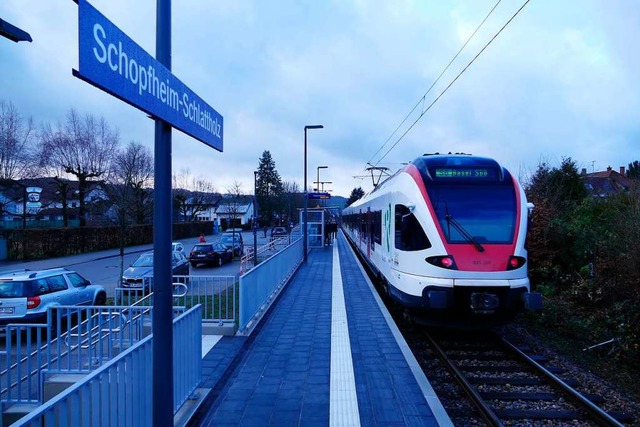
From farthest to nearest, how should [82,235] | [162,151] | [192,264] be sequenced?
[82,235], [192,264], [162,151]

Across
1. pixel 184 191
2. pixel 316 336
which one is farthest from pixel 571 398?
pixel 184 191

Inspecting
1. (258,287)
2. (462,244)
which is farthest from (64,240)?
(462,244)

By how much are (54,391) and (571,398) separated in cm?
611

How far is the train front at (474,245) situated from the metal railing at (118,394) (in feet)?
13.8

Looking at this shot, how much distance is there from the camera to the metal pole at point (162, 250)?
346 centimetres

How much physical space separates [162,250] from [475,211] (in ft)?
19.2

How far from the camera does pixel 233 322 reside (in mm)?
8172

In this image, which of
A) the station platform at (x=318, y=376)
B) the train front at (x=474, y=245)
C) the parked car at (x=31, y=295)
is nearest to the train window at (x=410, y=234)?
the train front at (x=474, y=245)

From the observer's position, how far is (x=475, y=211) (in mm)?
7867

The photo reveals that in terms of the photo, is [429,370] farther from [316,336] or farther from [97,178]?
[97,178]

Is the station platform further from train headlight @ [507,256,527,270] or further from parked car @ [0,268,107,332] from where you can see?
parked car @ [0,268,107,332]

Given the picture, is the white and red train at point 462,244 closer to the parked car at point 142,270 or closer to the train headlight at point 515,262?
the train headlight at point 515,262

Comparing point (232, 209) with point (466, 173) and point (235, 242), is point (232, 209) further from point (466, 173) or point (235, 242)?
point (466, 173)

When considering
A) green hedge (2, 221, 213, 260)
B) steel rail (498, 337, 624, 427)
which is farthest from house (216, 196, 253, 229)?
steel rail (498, 337, 624, 427)
